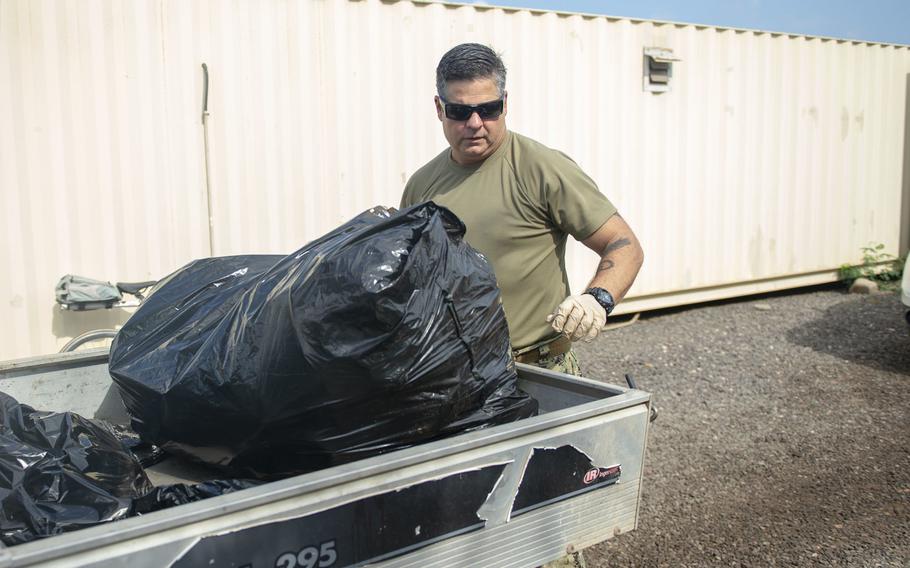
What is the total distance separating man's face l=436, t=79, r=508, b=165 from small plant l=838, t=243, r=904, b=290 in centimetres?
812

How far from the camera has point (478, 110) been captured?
2.71 meters

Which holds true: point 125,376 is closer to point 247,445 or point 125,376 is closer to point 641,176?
point 247,445

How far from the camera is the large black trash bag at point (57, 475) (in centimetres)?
144

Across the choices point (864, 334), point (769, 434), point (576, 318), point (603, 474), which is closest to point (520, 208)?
point (576, 318)

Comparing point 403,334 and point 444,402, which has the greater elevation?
point 403,334

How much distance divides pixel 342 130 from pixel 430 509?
5.09 meters

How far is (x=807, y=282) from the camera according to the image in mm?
9305

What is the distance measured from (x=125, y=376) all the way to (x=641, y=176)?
260 inches

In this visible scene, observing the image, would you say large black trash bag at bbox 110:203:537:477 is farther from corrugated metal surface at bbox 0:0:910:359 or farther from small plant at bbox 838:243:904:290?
small plant at bbox 838:243:904:290

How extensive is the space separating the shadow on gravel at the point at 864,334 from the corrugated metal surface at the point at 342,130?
890 millimetres

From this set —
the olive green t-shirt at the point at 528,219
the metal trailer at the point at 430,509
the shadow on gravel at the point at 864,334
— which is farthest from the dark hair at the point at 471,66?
the shadow on gravel at the point at 864,334

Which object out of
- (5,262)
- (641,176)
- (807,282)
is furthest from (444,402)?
(807,282)

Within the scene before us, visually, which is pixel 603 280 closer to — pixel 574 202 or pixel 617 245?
pixel 617 245

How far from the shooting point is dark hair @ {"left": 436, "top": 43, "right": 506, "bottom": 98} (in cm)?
268
